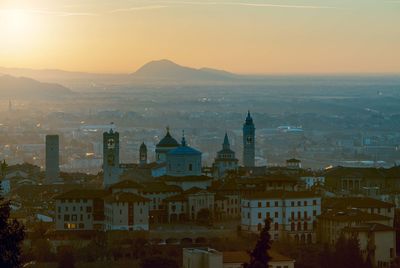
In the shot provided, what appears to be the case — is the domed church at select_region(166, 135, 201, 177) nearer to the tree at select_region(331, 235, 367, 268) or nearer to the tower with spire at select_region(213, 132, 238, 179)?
the tower with spire at select_region(213, 132, 238, 179)

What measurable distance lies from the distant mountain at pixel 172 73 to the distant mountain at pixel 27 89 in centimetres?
1759

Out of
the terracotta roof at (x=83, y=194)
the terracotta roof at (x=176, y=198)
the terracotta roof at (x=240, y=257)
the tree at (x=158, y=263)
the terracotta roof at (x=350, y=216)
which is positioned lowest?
the tree at (x=158, y=263)

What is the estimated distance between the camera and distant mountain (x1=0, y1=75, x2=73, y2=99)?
477ft

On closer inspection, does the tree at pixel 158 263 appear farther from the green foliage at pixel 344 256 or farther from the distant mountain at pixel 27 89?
the distant mountain at pixel 27 89

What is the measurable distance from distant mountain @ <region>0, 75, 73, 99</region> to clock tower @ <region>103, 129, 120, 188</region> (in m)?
95.9

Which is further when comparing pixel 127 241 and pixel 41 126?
pixel 41 126

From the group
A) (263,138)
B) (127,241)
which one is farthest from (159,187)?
(263,138)

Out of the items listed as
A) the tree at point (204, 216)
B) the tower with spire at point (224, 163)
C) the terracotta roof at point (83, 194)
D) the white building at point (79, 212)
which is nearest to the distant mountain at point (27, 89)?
the tower with spire at point (224, 163)

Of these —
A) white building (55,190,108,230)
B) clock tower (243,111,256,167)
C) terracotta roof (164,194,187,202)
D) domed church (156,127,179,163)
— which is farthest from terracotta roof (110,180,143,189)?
clock tower (243,111,256,167)

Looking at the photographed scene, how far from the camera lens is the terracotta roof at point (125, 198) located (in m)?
39.7

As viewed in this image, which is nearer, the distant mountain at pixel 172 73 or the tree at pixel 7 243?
the tree at pixel 7 243

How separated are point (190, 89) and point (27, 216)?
11752cm

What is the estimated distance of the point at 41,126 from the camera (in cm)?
11612

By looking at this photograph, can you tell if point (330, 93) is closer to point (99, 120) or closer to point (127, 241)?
point (99, 120)
